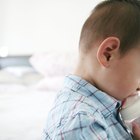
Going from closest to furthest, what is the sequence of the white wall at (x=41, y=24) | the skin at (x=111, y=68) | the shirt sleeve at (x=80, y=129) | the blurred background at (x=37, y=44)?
the shirt sleeve at (x=80, y=129), the skin at (x=111, y=68), the blurred background at (x=37, y=44), the white wall at (x=41, y=24)

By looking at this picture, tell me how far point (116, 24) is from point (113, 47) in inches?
2.2

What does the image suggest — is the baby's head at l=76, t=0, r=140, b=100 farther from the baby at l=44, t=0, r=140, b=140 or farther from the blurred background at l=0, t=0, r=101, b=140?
the blurred background at l=0, t=0, r=101, b=140

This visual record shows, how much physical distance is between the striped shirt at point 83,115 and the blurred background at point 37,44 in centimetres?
110

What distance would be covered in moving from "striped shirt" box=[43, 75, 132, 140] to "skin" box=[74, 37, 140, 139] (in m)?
0.02

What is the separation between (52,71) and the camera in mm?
2320

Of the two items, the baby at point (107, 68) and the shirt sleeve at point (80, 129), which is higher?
the baby at point (107, 68)

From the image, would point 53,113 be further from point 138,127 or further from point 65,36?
point 65,36

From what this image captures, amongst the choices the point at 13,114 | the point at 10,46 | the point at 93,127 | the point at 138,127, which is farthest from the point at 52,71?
the point at 93,127

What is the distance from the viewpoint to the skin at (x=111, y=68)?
2.42 ft

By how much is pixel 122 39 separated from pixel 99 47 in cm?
6

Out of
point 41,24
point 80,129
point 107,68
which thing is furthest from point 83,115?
point 41,24

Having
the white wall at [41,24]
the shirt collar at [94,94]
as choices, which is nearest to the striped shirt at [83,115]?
the shirt collar at [94,94]

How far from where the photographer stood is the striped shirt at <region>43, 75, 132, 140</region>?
2.08 feet

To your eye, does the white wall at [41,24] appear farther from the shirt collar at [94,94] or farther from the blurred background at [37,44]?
the shirt collar at [94,94]
